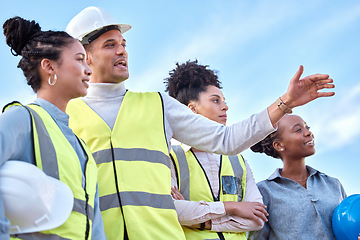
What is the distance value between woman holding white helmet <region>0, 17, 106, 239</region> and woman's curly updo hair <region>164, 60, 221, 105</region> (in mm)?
2177

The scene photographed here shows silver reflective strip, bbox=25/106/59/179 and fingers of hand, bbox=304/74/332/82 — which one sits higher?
fingers of hand, bbox=304/74/332/82

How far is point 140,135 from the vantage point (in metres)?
3.45

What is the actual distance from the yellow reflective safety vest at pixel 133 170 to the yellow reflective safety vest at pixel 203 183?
0.76 meters

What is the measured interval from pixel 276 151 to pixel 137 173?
2.75 m

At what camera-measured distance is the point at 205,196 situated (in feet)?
13.8

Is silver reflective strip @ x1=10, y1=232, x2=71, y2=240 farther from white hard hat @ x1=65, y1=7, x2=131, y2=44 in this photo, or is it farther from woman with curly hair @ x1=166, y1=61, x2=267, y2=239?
white hard hat @ x1=65, y1=7, x2=131, y2=44

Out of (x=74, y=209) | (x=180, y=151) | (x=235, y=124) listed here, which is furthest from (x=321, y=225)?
(x=74, y=209)

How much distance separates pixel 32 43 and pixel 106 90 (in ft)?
2.43

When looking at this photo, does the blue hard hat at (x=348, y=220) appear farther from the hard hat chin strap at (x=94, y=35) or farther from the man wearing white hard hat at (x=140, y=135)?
the hard hat chin strap at (x=94, y=35)

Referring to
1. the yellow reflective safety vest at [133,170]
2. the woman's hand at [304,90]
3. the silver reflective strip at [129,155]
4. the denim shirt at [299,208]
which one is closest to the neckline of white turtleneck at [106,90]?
the yellow reflective safety vest at [133,170]

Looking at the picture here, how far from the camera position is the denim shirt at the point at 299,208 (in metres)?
4.86

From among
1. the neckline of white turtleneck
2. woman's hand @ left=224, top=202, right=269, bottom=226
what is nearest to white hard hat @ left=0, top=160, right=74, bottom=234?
the neckline of white turtleneck

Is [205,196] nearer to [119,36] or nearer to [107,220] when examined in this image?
[107,220]

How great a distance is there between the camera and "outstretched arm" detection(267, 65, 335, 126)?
10.8 feet
